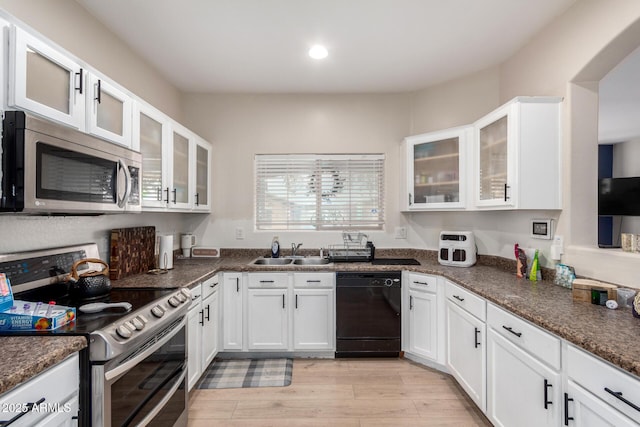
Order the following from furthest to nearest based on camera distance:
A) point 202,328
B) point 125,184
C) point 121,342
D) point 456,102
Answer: point 456,102, point 202,328, point 125,184, point 121,342

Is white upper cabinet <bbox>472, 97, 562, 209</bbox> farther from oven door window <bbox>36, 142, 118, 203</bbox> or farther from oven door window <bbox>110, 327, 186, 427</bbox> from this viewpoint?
oven door window <bbox>36, 142, 118, 203</bbox>

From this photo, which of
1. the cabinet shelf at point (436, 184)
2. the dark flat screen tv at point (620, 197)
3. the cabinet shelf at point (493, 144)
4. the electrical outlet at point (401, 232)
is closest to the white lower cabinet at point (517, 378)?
the cabinet shelf at point (493, 144)

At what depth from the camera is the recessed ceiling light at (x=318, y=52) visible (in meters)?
2.57

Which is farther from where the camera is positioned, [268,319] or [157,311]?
[268,319]

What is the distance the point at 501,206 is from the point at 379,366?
5.56 feet

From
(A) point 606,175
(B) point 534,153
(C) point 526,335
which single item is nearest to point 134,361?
(C) point 526,335

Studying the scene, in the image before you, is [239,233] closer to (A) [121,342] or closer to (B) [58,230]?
(B) [58,230]

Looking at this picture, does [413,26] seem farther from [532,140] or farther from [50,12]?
[50,12]

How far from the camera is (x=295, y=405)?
2.26m

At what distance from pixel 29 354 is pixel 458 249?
292 centimetres

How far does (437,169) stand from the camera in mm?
3061

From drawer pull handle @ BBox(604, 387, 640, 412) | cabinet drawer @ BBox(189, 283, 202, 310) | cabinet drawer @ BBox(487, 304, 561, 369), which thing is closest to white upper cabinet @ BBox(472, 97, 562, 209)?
cabinet drawer @ BBox(487, 304, 561, 369)

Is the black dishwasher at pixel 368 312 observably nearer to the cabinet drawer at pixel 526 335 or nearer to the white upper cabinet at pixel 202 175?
the cabinet drawer at pixel 526 335

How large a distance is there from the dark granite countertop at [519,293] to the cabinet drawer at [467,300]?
6cm
